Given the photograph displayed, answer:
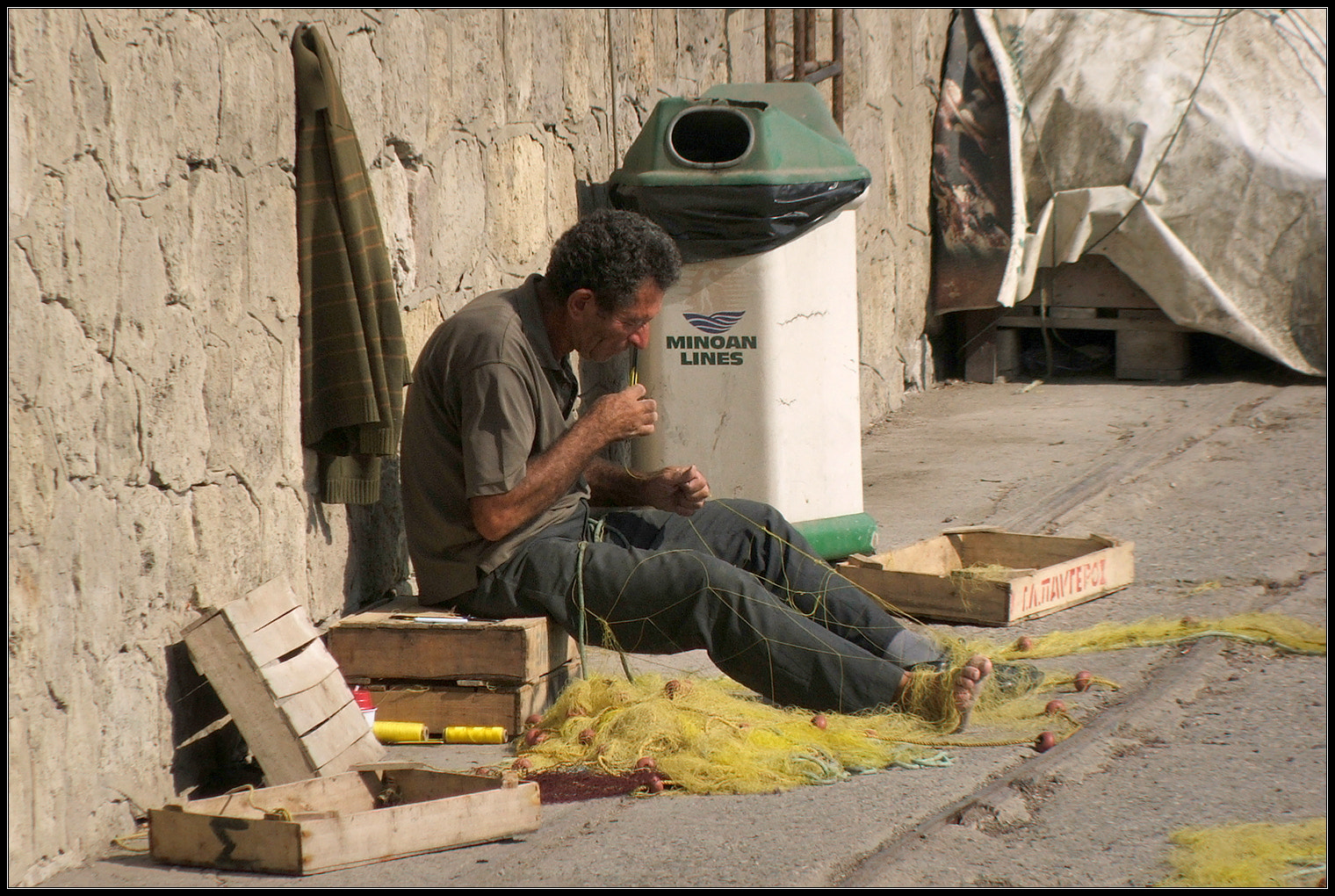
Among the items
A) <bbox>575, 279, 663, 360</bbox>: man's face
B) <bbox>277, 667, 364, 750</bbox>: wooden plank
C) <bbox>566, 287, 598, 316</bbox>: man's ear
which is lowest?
<bbox>277, 667, 364, 750</bbox>: wooden plank

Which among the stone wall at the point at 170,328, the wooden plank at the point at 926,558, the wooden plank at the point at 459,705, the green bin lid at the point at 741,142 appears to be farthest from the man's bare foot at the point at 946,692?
the green bin lid at the point at 741,142

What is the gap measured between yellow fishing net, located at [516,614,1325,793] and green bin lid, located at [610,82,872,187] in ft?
5.76

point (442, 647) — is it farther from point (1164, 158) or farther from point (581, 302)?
point (1164, 158)

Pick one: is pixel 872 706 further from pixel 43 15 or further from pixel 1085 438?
pixel 1085 438

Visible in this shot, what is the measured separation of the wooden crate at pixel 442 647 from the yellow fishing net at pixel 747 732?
5.7 inches

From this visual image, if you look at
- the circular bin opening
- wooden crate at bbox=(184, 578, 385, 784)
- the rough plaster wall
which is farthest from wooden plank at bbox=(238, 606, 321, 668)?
the rough plaster wall

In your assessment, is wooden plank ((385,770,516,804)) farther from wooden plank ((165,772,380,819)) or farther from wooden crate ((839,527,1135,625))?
wooden crate ((839,527,1135,625))

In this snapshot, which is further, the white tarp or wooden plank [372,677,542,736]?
the white tarp

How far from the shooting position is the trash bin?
15.7 feet

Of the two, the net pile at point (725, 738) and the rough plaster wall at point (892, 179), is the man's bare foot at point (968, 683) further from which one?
the rough plaster wall at point (892, 179)

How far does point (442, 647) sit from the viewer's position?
3.60 m

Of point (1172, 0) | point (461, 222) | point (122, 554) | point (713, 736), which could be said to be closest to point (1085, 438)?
point (1172, 0)

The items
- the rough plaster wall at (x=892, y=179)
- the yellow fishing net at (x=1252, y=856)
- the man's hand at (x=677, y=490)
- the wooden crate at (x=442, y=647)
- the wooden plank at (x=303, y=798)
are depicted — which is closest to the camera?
the yellow fishing net at (x=1252, y=856)

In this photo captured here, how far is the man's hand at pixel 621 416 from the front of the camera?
12.0ft
